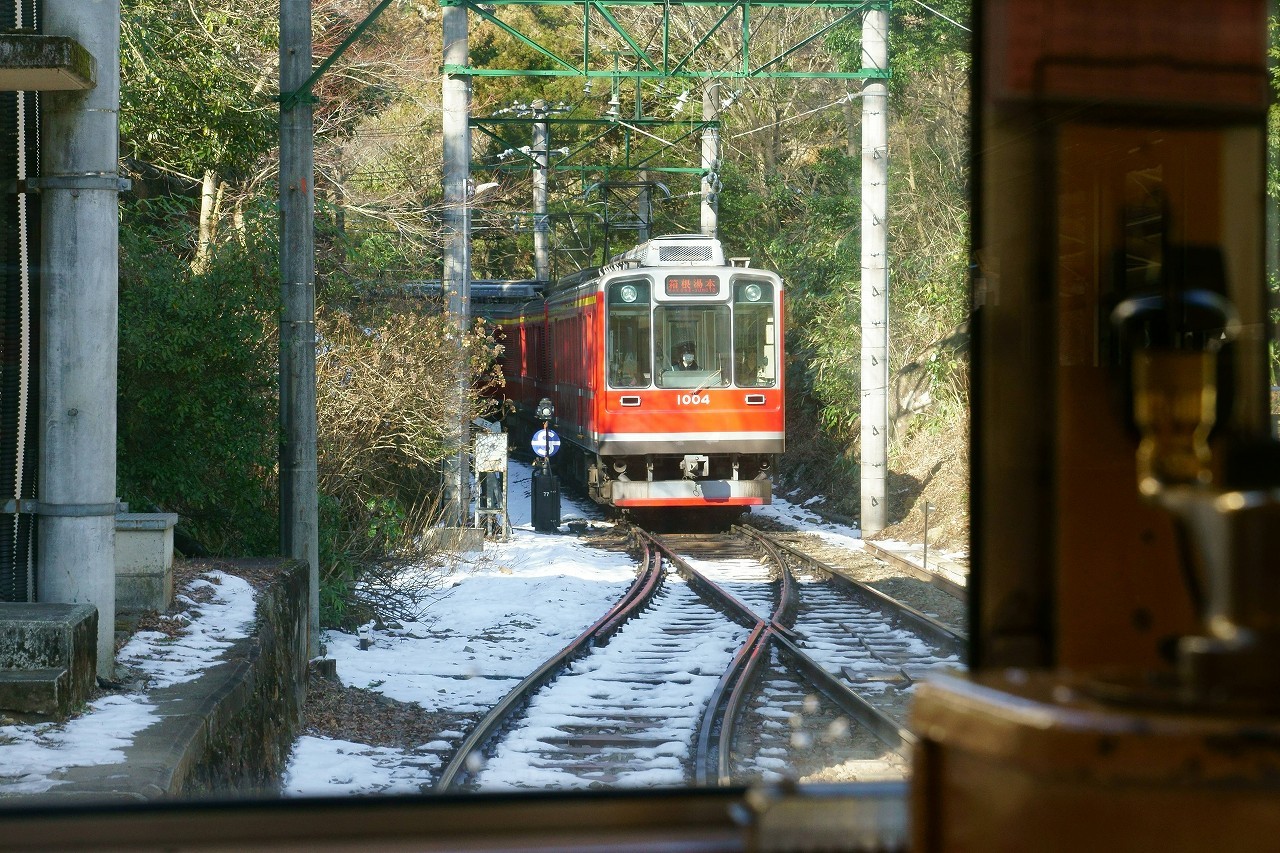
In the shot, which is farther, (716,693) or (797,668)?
(797,668)

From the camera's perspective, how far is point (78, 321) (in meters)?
5.70

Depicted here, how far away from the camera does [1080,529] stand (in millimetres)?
2178

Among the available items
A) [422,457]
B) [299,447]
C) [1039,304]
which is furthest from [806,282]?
[1039,304]

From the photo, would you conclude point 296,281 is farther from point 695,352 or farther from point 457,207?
point 695,352

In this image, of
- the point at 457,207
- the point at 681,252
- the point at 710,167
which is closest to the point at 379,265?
the point at 457,207

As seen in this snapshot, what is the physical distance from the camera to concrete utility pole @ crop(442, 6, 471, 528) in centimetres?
1334

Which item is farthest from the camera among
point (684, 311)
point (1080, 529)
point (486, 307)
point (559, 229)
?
point (559, 229)

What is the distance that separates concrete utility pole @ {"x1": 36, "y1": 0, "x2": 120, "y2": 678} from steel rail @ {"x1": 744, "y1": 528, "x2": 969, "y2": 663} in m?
4.20

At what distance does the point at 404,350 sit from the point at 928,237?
893cm

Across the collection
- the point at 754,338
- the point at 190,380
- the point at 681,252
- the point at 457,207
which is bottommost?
the point at 190,380

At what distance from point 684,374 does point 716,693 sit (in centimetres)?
813

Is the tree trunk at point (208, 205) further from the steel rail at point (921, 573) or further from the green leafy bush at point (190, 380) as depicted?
the steel rail at point (921, 573)

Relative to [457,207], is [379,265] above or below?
below

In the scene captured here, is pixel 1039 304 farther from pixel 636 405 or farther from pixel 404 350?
pixel 636 405
